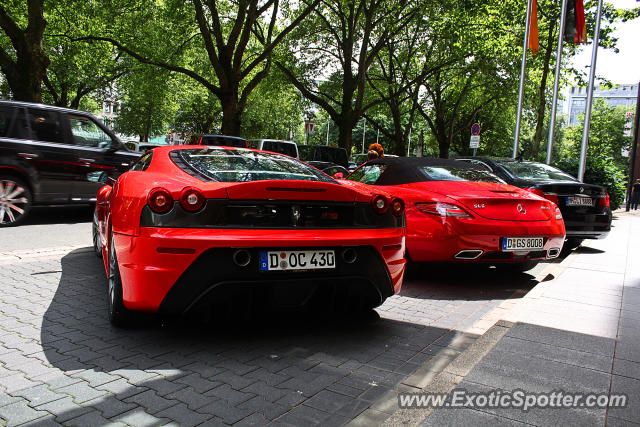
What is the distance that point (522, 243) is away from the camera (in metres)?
5.73

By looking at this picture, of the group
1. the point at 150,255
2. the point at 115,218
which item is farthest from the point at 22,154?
the point at 150,255

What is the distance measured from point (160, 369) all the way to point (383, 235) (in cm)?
172

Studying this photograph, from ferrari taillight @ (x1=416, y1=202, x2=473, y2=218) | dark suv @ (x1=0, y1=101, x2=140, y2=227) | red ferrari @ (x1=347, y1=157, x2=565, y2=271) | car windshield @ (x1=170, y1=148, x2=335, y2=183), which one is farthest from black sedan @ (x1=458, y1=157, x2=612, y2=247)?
dark suv @ (x1=0, y1=101, x2=140, y2=227)

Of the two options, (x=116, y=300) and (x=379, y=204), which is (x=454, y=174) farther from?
(x=116, y=300)

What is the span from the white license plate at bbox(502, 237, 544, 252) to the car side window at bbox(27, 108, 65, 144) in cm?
763

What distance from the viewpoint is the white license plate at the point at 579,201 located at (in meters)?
8.04

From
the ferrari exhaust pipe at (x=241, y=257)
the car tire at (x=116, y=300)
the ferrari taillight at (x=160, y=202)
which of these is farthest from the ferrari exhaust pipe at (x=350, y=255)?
the car tire at (x=116, y=300)

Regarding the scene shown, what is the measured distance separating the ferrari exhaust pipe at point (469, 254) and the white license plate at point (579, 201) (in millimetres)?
3227

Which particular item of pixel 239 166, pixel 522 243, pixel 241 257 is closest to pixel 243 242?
pixel 241 257

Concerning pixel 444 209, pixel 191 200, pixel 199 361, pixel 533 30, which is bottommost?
pixel 199 361

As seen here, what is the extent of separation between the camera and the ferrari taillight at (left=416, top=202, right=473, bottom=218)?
5.61 meters

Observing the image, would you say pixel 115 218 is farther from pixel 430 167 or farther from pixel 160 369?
pixel 430 167

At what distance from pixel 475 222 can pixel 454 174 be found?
1.18 metres
